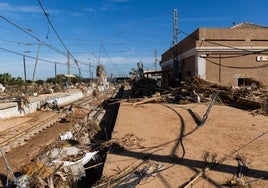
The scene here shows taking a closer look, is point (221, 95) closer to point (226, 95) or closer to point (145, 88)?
point (226, 95)

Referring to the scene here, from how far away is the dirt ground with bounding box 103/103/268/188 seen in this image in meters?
6.34

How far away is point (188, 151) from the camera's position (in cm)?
841

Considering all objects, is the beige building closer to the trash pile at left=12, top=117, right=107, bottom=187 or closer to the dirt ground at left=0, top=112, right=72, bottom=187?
the dirt ground at left=0, top=112, right=72, bottom=187

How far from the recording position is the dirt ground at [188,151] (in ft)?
20.8

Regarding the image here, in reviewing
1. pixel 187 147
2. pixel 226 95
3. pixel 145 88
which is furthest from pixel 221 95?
pixel 187 147

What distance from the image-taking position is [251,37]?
2342 centimetres

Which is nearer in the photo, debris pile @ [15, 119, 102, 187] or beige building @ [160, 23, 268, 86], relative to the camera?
debris pile @ [15, 119, 102, 187]

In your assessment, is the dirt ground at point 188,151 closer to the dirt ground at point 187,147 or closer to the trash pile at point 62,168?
the dirt ground at point 187,147

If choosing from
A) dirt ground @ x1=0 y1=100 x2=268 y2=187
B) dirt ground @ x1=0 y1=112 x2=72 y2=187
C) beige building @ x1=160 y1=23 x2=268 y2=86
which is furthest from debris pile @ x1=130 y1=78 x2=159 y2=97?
dirt ground @ x1=0 y1=100 x2=268 y2=187

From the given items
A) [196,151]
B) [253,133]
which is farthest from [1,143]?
[253,133]

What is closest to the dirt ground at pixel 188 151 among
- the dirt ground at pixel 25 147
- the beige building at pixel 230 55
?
the dirt ground at pixel 25 147

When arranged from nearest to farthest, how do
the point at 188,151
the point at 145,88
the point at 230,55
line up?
the point at 188,151 < the point at 230,55 < the point at 145,88

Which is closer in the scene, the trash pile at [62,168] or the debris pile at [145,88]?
the trash pile at [62,168]

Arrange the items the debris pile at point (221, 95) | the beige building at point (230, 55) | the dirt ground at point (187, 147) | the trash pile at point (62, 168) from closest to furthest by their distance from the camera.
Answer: the dirt ground at point (187, 147)
the trash pile at point (62, 168)
the debris pile at point (221, 95)
the beige building at point (230, 55)
